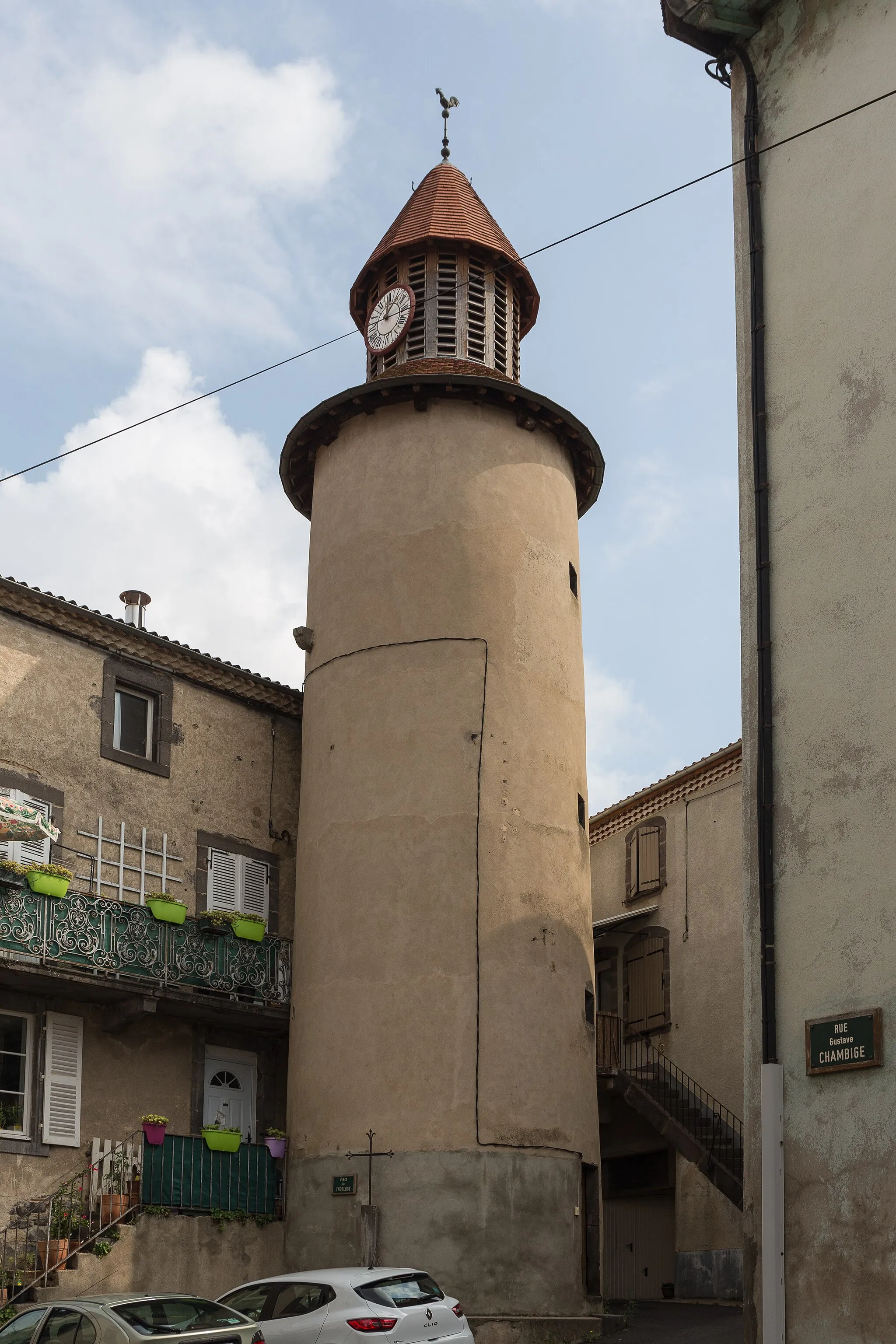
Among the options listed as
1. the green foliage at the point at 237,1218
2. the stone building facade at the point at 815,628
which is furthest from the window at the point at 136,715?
the stone building facade at the point at 815,628

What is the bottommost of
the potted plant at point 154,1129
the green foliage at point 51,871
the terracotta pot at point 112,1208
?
the terracotta pot at point 112,1208

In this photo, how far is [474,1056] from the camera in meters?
22.8

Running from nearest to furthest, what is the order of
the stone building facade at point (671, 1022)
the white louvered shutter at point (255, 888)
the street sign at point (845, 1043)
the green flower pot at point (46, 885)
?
1. the street sign at point (845, 1043)
2. the green flower pot at point (46, 885)
3. the white louvered shutter at point (255, 888)
4. the stone building facade at point (671, 1022)

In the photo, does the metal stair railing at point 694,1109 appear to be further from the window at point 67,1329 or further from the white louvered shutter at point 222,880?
the window at point 67,1329

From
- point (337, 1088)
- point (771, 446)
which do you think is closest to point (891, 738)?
point (771, 446)

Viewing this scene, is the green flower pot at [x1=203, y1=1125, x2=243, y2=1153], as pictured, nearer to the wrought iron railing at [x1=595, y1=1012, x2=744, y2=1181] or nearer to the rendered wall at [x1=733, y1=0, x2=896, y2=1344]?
the wrought iron railing at [x1=595, y1=1012, x2=744, y2=1181]

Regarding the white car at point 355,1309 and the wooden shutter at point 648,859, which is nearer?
the white car at point 355,1309

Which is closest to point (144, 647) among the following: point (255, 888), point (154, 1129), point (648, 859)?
point (255, 888)

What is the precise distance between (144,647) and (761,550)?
1036 cm

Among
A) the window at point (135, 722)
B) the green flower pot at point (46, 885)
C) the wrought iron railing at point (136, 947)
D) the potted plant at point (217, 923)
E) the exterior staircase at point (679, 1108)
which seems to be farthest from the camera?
the window at point (135, 722)

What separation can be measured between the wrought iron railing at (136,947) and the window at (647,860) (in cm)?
840

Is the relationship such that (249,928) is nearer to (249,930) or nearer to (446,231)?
(249,930)

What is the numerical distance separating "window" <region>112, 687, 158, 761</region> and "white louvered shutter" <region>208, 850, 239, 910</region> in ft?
6.15

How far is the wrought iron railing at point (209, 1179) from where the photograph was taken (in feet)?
72.4
